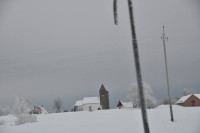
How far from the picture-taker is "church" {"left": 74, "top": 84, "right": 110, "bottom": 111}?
11531cm

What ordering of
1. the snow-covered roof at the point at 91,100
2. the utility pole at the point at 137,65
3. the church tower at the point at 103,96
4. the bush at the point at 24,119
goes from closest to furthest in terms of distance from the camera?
the utility pole at the point at 137,65 < the bush at the point at 24,119 < the church tower at the point at 103,96 < the snow-covered roof at the point at 91,100

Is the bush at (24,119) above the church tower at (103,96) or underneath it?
underneath

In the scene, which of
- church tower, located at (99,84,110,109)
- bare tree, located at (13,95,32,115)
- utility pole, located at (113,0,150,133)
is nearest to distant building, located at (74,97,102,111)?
church tower, located at (99,84,110,109)

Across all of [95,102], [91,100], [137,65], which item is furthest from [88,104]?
[137,65]

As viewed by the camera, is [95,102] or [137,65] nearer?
[137,65]

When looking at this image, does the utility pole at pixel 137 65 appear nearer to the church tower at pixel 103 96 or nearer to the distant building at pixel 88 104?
the church tower at pixel 103 96

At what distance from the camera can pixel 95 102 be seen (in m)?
122

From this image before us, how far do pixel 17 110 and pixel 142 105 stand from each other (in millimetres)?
53071

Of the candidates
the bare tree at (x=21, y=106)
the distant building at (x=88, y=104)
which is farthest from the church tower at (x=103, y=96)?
the bare tree at (x=21, y=106)

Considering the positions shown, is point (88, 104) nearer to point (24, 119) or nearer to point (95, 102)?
point (95, 102)

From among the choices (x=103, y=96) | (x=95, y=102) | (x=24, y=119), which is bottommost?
(x=24, y=119)

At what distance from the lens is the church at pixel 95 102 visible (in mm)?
115312

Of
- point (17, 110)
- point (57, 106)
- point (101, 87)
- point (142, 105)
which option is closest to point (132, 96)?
point (101, 87)

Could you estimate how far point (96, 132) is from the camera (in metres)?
34.2
